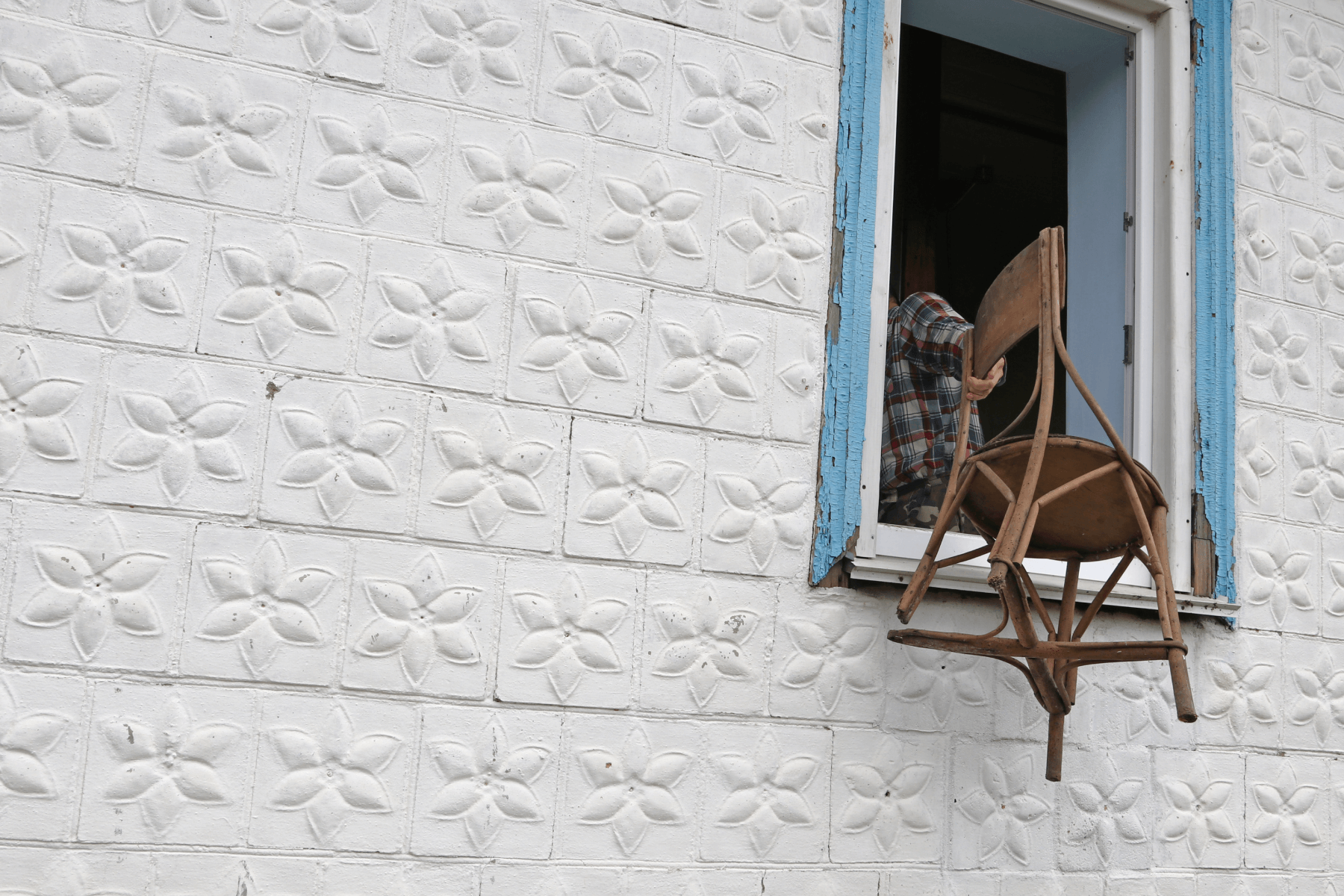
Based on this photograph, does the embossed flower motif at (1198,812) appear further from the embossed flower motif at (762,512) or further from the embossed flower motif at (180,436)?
the embossed flower motif at (180,436)

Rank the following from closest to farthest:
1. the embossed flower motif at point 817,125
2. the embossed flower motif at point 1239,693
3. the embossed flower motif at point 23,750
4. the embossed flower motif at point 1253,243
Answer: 1. the embossed flower motif at point 23,750
2. the embossed flower motif at point 817,125
3. the embossed flower motif at point 1239,693
4. the embossed flower motif at point 1253,243

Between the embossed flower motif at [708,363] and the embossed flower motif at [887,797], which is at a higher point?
the embossed flower motif at [708,363]

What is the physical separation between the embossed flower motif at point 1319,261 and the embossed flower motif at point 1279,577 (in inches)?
26.9

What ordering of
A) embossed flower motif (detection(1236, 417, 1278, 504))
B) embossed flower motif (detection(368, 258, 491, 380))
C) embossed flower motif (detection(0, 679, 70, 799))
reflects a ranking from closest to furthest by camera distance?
embossed flower motif (detection(0, 679, 70, 799)) → embossed flower motif (detection(368, 258, 491, 380)) → embossed flower motif (detection(1236, 417, 1278, 504))

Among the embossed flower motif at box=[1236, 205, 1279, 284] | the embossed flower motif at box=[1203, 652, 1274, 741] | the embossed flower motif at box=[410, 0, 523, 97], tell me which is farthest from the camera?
the embossed flower motif at box=[1236, 205, 1279, 284]

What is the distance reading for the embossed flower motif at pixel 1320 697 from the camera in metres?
2.74

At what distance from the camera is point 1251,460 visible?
2801mm

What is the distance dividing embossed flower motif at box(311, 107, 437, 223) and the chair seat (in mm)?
1228

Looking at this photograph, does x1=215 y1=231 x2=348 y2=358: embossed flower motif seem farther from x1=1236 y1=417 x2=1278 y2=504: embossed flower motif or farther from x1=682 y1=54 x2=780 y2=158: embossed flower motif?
x1=1236 y1=417 x2=1278 y2=504: embossed flower motif

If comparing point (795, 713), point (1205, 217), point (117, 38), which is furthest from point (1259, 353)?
point (117, 38)

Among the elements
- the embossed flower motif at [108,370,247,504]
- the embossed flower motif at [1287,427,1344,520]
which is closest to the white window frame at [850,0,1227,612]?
the embossed flower motif at [1287,427,1344,520]

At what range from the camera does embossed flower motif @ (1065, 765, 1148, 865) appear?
2.50 metres

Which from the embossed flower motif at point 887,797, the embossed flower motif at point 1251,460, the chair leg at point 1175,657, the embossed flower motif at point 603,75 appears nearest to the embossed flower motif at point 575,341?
the embossed flower motif at point 603,75

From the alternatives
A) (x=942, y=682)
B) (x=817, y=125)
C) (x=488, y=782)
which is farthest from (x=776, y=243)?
(x=488, y=782)
